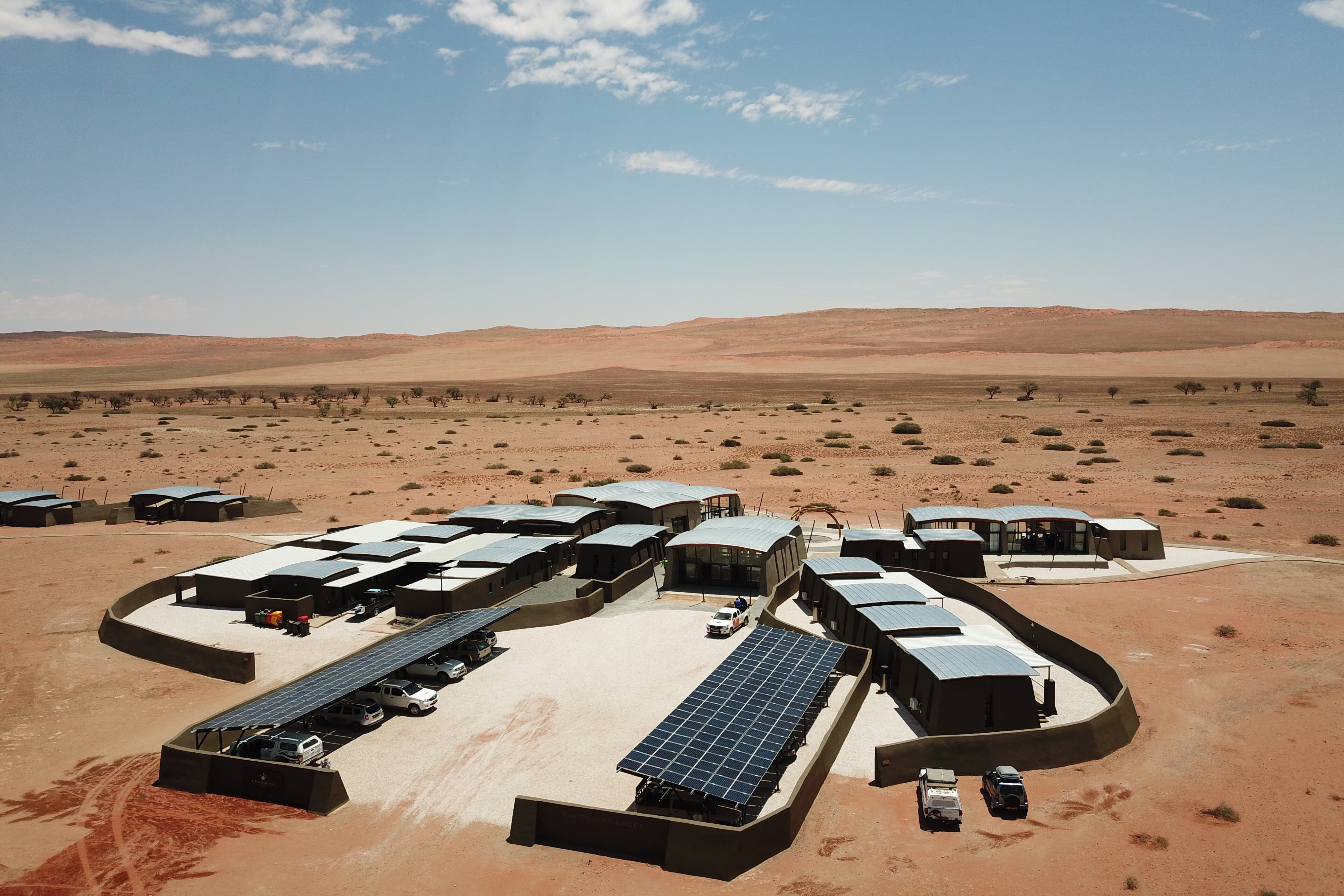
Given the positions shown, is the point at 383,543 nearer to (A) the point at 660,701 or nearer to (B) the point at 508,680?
(B) the point at 508,680

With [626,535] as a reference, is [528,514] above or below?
above

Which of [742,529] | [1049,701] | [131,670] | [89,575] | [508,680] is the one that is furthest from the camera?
[89,575]

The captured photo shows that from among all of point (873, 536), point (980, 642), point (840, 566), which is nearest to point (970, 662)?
point (980, 642)

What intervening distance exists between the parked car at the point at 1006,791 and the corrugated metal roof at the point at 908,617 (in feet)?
25.5

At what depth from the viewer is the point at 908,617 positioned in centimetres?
2920

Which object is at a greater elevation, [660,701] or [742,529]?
[742,529]

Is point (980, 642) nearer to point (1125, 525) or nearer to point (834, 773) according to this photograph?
point (834, 773)

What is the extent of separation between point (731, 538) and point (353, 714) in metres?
19.0

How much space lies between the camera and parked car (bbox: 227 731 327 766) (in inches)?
875

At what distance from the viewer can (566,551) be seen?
44.1 metres

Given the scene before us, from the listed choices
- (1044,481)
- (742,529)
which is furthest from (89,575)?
(1044,481)

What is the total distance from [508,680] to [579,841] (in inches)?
412

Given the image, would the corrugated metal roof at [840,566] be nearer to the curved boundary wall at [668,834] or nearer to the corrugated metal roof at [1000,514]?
the corrugated metal roof at [1000,514]

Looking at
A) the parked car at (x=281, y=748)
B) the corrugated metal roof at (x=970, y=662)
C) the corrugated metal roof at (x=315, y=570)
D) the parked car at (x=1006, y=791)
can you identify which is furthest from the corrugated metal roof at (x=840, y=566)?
the parked car at (x=281, y=748)
